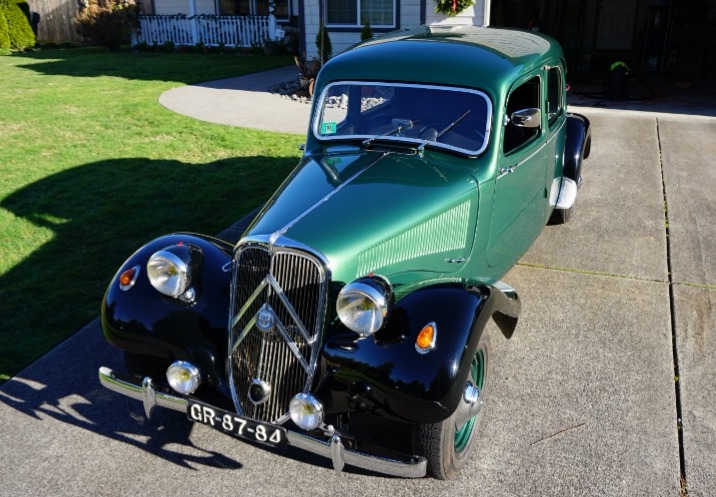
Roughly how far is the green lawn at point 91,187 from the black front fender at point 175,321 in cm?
127

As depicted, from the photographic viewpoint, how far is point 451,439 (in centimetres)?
323

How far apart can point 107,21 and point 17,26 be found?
313 centimetres

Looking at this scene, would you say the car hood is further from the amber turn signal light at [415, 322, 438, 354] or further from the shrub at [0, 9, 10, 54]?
the shrub at [0, 9, 10, 54]

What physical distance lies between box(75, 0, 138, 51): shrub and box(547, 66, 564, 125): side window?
18.1 m

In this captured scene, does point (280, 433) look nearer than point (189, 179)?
Yes

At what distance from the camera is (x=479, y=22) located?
12.6 m

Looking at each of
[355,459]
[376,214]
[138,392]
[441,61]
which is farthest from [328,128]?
[355,459]

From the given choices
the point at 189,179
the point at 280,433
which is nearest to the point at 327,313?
the point at 280,433

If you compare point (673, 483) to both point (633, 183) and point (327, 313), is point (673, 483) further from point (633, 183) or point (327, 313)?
point (633, 183)

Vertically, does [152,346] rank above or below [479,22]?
below

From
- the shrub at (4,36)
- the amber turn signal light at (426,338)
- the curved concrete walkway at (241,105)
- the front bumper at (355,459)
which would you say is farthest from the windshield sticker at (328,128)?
the shrub at (4,36)

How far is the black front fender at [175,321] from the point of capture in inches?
135

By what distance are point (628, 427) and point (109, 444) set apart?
2933mm

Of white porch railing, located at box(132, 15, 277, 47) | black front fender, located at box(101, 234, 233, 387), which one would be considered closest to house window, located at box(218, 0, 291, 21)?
white porch railing, located at box(132, 15, 277, 47)
